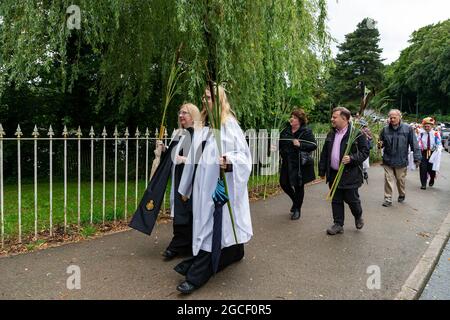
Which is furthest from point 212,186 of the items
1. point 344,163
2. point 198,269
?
point 344,163

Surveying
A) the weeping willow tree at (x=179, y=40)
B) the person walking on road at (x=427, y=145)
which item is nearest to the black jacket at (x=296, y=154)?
the weeping willow tree at (x=179, y=40)

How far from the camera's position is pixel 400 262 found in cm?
446

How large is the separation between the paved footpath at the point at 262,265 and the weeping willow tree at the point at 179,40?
8.82ft

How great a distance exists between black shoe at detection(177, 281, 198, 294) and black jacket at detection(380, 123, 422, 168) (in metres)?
5.70

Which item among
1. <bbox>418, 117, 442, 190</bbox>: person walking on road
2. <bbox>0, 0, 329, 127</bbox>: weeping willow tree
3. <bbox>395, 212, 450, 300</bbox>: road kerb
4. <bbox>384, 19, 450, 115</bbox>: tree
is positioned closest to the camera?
<bbox>395, 212, 450, 300</bbox>: road kerb

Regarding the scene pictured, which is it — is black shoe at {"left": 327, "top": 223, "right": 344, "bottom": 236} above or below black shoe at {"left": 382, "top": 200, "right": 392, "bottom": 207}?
below

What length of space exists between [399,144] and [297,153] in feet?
8.66

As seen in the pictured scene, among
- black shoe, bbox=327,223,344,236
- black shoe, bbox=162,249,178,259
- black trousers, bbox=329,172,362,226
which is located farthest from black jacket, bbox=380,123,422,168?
black shoe, bbox=162,249,178,259

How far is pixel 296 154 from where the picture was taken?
20.4 ft

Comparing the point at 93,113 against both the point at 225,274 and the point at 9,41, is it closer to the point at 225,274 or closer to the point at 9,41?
the point at 9,41

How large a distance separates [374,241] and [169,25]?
210 inches

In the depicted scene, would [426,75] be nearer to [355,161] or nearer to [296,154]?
[296,154]

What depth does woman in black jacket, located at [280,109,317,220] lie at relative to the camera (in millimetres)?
6125

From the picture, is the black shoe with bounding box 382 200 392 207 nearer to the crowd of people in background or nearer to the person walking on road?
the crowd of people in background
